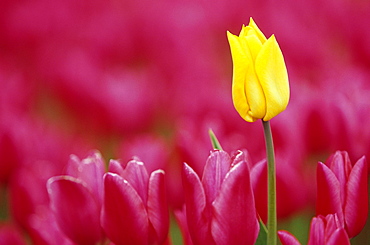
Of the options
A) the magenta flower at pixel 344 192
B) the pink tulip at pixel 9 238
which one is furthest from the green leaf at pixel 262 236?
the pink tulip at pixel 9 238

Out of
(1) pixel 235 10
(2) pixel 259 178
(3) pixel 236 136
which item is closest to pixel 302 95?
(3) pixel 236 136

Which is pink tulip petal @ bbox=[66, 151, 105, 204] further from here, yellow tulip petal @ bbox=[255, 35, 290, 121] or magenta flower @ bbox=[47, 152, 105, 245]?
yellow tulip petal @ bbox=[255, 35, 290, 121]

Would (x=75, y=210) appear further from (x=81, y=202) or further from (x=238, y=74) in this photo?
(x=238, y=74)

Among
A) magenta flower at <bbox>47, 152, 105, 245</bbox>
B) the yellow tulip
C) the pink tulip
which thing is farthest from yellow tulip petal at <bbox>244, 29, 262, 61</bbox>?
the pink tulip

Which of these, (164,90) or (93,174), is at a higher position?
(164,90)

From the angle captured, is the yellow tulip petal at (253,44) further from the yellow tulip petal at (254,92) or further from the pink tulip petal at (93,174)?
the pink tulip petal at (93,174)

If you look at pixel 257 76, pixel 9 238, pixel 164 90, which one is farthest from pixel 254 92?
pixel 164 90

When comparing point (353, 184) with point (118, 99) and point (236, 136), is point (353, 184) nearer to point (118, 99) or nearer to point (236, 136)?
point (236, 136)
